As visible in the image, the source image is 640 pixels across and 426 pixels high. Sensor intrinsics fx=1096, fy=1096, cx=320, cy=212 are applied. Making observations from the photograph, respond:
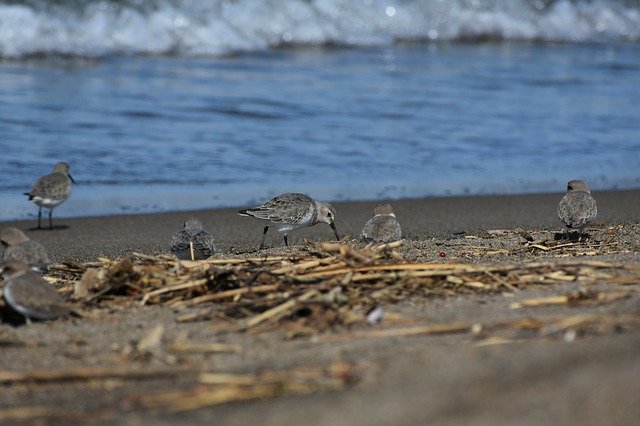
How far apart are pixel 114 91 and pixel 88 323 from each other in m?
11.8

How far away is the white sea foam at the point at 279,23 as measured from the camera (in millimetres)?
22047

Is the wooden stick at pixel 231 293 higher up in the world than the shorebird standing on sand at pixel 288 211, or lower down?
lower down

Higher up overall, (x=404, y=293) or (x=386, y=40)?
(x=386, y=40)

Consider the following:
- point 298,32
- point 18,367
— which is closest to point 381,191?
point 18,367

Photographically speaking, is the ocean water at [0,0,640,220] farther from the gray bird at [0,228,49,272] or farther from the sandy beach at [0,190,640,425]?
the sandy beach at [0,190,640,425]

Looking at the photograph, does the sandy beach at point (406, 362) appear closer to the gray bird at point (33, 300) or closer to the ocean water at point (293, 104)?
the gray bird at point (33, 300)

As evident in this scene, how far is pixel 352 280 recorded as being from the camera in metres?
6.07

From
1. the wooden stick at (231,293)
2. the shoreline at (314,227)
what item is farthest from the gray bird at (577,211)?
the wooden stick at (231,293)

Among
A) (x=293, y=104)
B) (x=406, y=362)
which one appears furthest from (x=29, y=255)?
(x=293, y=104)

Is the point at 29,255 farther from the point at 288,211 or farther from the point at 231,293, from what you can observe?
the point at 288,211

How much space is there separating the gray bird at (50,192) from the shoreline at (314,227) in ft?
0.66

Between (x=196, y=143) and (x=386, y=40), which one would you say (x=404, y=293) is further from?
(x=386, y=40)

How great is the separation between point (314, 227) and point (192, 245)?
3072 millimetres

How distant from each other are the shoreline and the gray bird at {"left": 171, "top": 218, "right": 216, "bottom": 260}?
87cm
